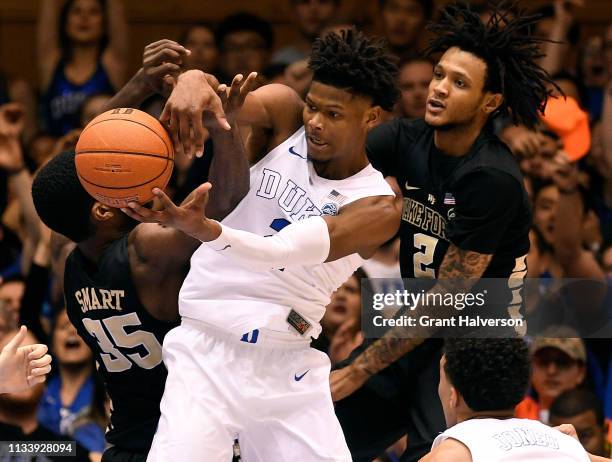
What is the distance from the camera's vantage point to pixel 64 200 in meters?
5.00

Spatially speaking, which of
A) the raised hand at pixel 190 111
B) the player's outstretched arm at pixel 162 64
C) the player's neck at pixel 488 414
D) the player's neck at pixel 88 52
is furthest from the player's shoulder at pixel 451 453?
the player's neck at pixel 88 52

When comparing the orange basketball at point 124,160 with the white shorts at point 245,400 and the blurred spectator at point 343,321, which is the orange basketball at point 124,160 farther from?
the blurred spectator at point 343,321

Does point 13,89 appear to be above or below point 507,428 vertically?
below

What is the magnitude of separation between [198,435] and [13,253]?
3516mm

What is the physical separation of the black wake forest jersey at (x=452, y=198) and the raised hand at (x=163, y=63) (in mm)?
1083

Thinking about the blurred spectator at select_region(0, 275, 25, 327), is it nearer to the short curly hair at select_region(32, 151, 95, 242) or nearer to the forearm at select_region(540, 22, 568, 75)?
the short curly hair at select_region(32, 151, 95, 242)

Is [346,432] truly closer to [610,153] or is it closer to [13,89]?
[610,153]

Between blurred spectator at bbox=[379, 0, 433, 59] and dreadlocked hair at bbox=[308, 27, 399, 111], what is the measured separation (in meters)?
3.02

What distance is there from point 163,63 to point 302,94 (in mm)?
2643

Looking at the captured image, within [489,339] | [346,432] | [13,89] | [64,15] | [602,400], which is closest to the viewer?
[489,339]

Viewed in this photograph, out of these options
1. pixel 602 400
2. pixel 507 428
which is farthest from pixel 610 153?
pixel 507 428

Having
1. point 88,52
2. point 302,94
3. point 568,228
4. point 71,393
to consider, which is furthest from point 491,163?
point 88,52

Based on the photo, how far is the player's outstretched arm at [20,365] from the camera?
4.46 meters

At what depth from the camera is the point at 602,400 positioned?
21.4 feet
